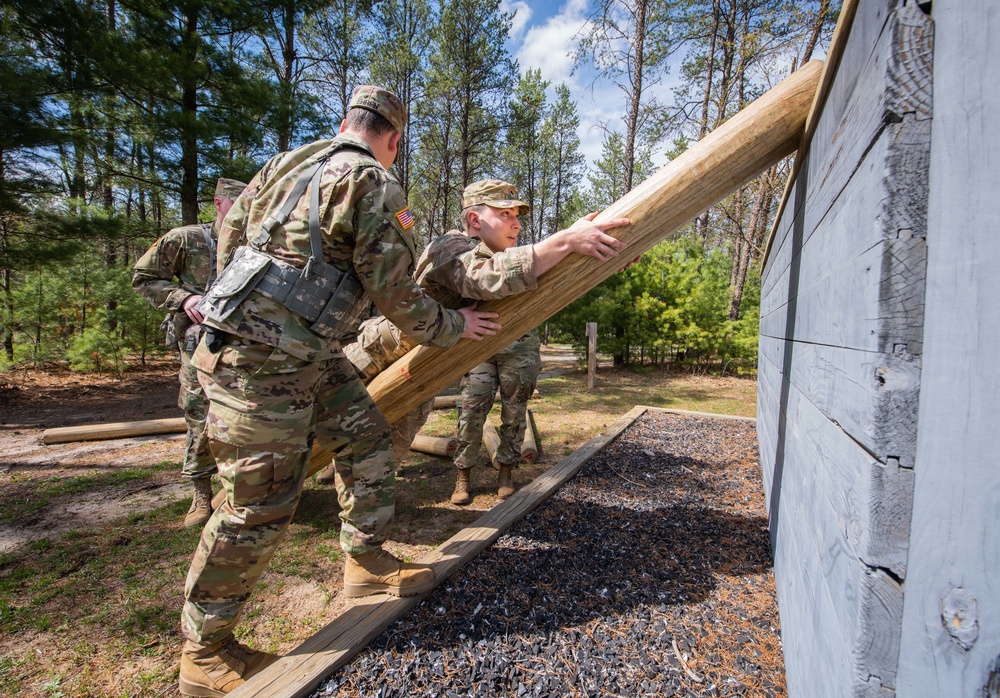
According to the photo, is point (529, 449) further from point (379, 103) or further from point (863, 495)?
point (863, 495)

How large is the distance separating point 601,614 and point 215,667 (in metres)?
1.59

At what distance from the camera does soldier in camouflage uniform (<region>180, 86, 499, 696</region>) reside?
1.81 metres

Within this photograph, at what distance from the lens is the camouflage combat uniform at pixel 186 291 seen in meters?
3.34

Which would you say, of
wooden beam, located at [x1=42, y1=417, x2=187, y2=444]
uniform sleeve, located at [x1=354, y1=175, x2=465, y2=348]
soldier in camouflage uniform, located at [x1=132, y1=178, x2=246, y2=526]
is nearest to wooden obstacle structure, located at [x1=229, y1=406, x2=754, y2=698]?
uniform sleeve, located at [x1=354, y1=175, x2=465, y2=348]

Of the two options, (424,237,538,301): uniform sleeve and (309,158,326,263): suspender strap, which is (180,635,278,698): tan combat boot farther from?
(424,237,538,301): uniform sleeve

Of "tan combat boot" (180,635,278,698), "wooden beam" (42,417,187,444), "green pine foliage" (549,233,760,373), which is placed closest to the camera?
"tan combat boot" (180,635,278,698)

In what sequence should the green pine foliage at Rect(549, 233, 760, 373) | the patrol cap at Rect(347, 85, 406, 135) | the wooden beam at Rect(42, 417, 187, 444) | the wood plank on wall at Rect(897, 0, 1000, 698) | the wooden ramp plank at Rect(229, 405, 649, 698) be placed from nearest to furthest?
1. the wood plank on wall at Rect(897, 0, 1000, 698)
2. the wooden ramp plank at Rect(229, 405, 649, 698)
3. the patrol cap at Rect(347, 85, 406, 135)
4. the wooden beam at Rect(42, 417, 187, 444)
5. the green pine foliage at Rect(549, 233, 760, 373)

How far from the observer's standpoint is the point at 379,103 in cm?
211

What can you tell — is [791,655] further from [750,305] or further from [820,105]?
[750,305]

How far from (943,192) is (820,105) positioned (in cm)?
112

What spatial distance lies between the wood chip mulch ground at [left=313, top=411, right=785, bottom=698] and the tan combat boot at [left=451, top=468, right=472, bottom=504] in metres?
0.78

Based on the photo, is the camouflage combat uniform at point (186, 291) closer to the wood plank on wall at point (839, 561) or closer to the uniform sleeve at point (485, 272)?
the uniform sleeve at point (485, 272)

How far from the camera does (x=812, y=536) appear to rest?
140 cm

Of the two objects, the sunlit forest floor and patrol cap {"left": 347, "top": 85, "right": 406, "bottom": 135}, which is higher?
patrol cap {"left": 347, "top": 85, "right": 406, "bottom": 135}
